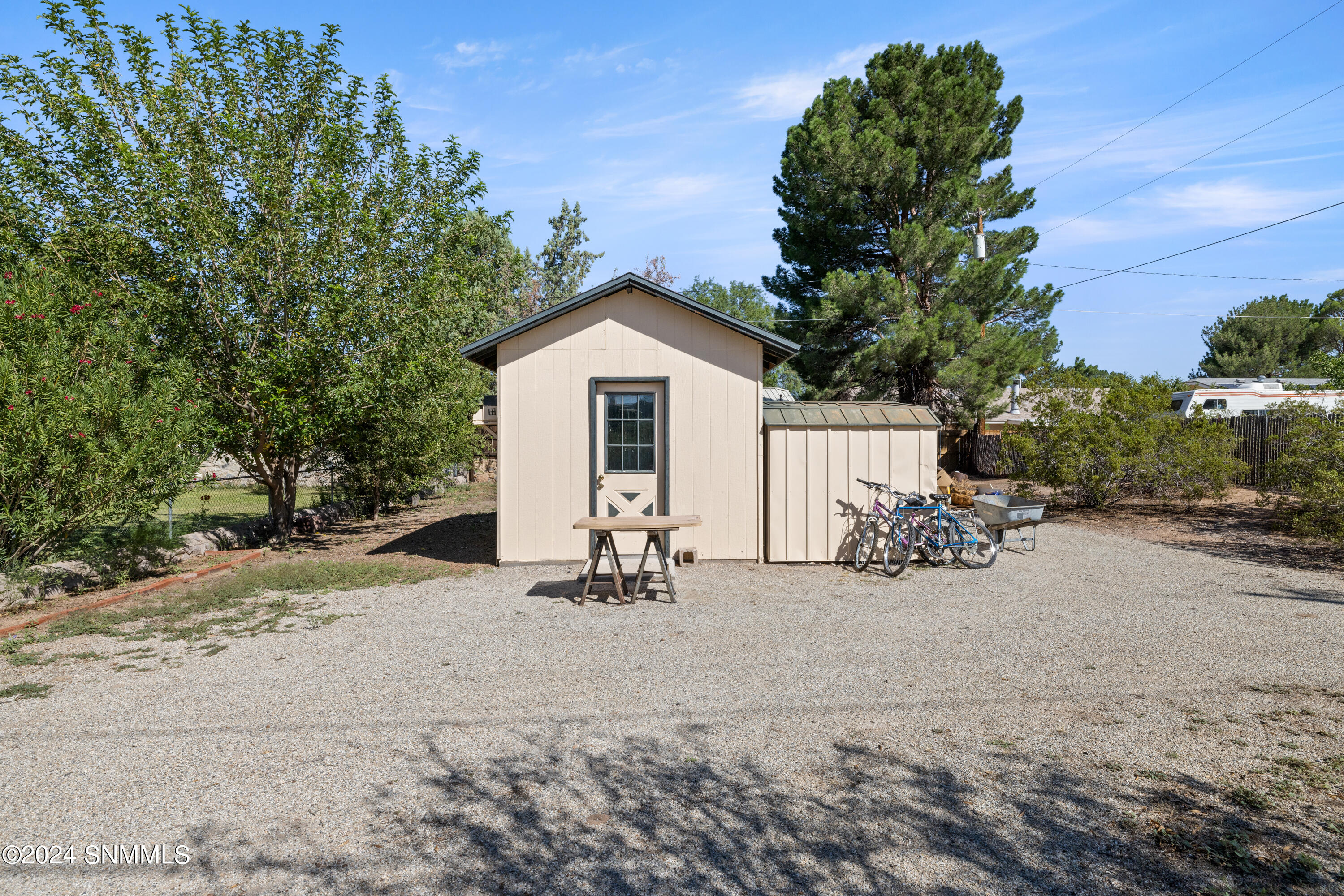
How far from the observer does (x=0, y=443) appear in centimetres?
611

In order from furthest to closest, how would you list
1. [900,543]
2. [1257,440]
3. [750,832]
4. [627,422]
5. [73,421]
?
[1257,440] → [627,422] → [900,543] → [73,421] → [750,832]

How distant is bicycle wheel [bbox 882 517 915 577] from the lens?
27.7ft

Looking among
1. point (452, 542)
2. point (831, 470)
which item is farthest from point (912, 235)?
point (452, 542)

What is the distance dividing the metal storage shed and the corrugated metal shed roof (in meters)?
0.01

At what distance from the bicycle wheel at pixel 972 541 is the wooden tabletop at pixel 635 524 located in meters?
3.74

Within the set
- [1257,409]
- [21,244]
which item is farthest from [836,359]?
[21,244]

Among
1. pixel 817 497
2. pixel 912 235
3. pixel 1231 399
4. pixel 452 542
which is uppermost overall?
pixel 912 235

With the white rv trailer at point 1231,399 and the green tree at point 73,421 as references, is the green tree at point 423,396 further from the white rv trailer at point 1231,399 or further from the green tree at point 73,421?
the white rv trailer at point 1231,399

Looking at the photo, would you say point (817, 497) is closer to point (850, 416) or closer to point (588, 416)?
point (850, 416)

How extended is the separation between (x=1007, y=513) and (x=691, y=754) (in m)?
7.12

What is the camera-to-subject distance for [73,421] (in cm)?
642

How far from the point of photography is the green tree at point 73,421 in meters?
6.30

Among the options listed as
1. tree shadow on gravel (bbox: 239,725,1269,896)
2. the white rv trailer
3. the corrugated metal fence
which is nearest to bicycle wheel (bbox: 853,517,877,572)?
tree shadow on gravel (bbox: 239,725,1269,896)

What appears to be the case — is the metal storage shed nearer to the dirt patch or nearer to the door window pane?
the door window pane
